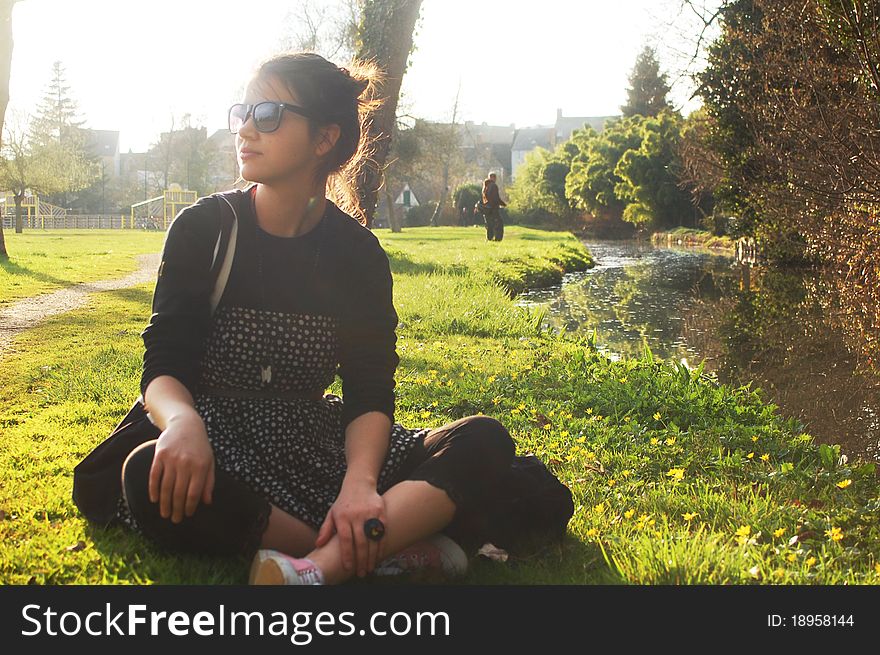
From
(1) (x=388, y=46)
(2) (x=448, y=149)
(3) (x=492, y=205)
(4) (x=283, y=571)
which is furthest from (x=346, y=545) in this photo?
(2) (x=448, y=149)

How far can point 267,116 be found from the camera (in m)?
2.71

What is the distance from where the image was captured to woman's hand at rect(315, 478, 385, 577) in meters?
2.32

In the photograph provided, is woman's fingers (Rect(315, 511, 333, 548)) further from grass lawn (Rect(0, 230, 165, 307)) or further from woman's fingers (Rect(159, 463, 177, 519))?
grass lawn (Rect(0, 230, 165, 307))

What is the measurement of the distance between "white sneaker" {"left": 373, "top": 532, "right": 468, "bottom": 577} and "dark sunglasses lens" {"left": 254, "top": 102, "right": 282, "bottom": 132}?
50.8 inches

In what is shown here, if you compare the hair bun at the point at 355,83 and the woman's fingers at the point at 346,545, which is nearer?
the woman's fingers at the point at 346,545

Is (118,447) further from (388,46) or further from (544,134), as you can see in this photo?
(544,134)

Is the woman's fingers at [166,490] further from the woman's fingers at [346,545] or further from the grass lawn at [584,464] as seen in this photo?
the woman's fingers at [346,545]

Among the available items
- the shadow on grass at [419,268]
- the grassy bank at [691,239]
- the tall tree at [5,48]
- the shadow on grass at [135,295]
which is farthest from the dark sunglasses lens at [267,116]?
the grassy bank at [691,239]

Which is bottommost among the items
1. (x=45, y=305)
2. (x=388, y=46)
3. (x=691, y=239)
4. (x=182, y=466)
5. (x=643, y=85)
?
(x=45, y=305)

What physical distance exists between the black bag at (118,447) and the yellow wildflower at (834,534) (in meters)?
2.08

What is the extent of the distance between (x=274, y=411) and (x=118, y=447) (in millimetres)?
491

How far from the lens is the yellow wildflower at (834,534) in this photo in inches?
116

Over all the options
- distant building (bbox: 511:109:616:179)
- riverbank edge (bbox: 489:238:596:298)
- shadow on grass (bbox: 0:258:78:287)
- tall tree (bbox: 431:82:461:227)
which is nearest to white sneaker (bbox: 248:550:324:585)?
riverbank edge (bbox: 489:238:596:298)

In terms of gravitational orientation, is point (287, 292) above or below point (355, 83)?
below
